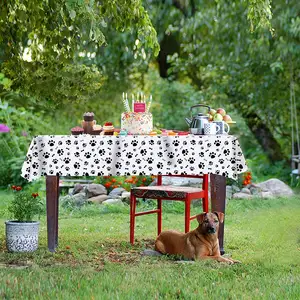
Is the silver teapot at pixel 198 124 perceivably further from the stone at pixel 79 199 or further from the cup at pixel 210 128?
the stone at pixel 79 199

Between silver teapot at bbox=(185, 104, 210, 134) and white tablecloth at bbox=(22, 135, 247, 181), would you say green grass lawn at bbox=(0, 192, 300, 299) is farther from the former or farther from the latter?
silver teapot at bbox=(185, 104, 210, 134)

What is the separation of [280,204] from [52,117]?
7.48 m

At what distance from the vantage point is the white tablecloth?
6094 millimetres

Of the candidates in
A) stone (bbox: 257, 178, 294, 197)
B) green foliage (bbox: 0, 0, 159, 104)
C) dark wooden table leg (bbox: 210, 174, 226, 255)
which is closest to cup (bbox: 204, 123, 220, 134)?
dark wooden table leg (bbox: 210, 174, 226, 255)

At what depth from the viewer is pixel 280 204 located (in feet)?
33.1

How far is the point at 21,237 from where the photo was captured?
20.7 feet

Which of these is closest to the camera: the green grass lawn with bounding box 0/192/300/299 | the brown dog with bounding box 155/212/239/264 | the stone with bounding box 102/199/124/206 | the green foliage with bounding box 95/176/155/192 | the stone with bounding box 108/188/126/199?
the green grass lawn with bounding box 0/192/300/299

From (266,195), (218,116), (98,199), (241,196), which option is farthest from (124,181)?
(218,116)

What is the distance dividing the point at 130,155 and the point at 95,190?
447 cm

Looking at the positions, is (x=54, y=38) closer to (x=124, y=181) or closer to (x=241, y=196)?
(x=124, y=181)

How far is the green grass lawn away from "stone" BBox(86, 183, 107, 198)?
1.75 metres

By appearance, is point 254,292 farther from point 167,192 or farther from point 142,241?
point 142,241

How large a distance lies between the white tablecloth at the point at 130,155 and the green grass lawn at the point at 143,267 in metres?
0.69

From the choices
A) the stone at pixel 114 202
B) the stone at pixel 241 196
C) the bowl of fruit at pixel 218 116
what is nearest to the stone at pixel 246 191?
the stone at pixel 241 196
